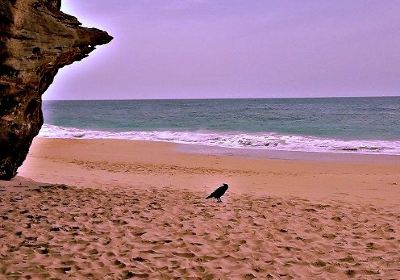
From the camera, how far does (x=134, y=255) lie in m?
6.13

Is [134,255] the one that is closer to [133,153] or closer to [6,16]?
[6,16]

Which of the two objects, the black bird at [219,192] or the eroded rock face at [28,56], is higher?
the eroded rock face at [28,56]

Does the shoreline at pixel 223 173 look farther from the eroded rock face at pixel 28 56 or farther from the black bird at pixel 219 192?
the eroded rock face at pixel 28 56

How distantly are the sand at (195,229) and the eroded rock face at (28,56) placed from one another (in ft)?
4.28

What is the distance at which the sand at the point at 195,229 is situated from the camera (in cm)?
579

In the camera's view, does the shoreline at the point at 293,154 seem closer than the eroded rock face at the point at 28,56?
No

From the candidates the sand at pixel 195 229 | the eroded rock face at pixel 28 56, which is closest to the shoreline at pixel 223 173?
the sand at pixel 195 229

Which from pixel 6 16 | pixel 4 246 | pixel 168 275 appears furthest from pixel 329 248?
pixel 6 16

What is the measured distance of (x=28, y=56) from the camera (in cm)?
965

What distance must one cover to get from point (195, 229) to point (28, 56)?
554cm

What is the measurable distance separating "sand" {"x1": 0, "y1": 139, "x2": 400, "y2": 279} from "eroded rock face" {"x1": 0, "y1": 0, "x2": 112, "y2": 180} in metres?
1.30

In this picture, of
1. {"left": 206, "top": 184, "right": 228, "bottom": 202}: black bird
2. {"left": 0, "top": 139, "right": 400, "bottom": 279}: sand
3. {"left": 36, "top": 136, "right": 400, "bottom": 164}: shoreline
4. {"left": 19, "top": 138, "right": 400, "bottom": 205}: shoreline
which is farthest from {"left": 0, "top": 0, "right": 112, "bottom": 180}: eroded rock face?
{"left": 36, "top": 136, "right": 400, "bottom": 164}: shoreline

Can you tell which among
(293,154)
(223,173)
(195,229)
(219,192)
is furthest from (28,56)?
(293,154)

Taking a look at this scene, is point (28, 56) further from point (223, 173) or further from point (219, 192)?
point (223, 173)
